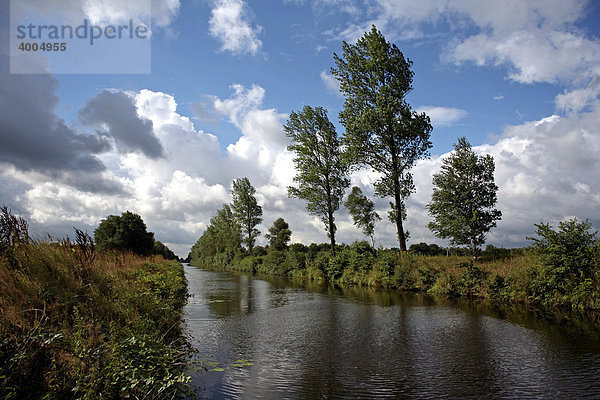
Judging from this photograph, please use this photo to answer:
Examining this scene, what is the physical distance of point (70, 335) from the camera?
195 inches

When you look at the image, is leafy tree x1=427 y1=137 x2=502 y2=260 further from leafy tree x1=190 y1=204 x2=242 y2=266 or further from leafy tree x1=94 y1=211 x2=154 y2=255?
leafy tree x1=190 y1=204 x2=242 y2=266

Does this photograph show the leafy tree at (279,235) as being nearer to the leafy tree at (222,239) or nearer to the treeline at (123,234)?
the leafy tree at (222,239)

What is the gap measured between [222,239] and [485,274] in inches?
2819

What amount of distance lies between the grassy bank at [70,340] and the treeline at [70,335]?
0.01m

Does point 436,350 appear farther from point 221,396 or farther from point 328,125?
point 328,125

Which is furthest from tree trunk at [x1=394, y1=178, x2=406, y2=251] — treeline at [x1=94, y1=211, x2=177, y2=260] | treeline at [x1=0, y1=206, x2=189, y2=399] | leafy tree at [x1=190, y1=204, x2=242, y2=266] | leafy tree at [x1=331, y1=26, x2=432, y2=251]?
leafy tree at [x1=190, y1=204, x2=242, y2=266]

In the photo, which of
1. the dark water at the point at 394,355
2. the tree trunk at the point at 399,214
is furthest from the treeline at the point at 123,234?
the tree trunk at the point at 399,214

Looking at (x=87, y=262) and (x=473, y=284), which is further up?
(x=87, y=262)

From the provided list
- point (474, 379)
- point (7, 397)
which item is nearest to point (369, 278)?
point (474, 379)

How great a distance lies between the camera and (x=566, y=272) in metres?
13.5

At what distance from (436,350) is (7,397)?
859cm

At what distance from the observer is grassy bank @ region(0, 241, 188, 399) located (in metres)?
4.37

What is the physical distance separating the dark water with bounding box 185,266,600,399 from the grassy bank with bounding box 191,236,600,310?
7.95 ft

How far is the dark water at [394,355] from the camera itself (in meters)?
6.09
